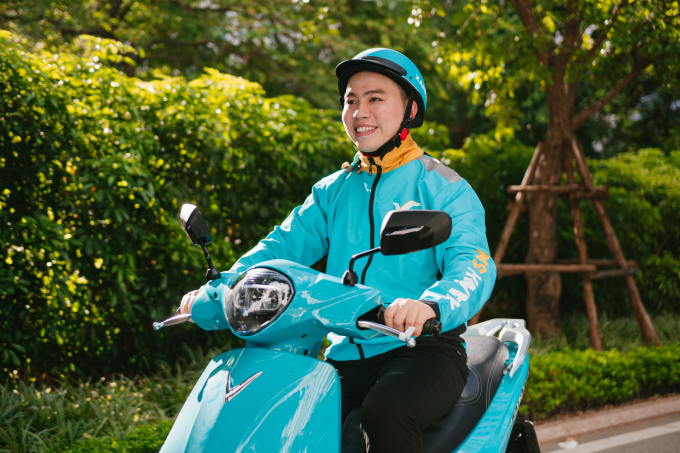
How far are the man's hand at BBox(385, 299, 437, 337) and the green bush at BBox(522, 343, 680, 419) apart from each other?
3068 millimetres

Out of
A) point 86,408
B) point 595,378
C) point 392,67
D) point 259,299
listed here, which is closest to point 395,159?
point 392,67

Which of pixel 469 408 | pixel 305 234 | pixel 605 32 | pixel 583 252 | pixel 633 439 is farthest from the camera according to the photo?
pixel 583 252

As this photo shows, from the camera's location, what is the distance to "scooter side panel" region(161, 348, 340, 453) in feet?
4.72

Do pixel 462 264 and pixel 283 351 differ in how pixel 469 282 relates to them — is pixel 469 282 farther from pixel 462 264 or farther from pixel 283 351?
pixel 283 351

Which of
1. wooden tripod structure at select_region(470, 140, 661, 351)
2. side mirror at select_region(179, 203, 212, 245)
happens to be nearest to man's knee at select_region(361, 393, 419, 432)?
side mirror at select_region(179, 203, 212, 245)

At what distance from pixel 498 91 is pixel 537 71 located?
133 centimetres

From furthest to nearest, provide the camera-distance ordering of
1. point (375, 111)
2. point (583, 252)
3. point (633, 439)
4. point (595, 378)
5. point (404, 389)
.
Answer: point (583, 252) → point (595, 378) → point (633, 439) → point (375, 111) → point (404, 389)

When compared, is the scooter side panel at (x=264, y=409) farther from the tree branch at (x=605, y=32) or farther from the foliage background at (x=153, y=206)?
the tree branch at (x=605, y=32)

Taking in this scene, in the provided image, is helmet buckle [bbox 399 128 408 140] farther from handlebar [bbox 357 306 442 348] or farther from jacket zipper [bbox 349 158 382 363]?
handlebar [bbox 357 306 442 348]

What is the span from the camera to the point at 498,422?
7.00ft

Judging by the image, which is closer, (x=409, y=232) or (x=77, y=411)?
(x=409, y=232)

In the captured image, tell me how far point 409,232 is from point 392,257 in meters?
0.62

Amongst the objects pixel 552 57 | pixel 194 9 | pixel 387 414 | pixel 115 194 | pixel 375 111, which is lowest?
pixel 387 414

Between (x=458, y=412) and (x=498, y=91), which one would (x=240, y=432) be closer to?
(x=458, y=412)
